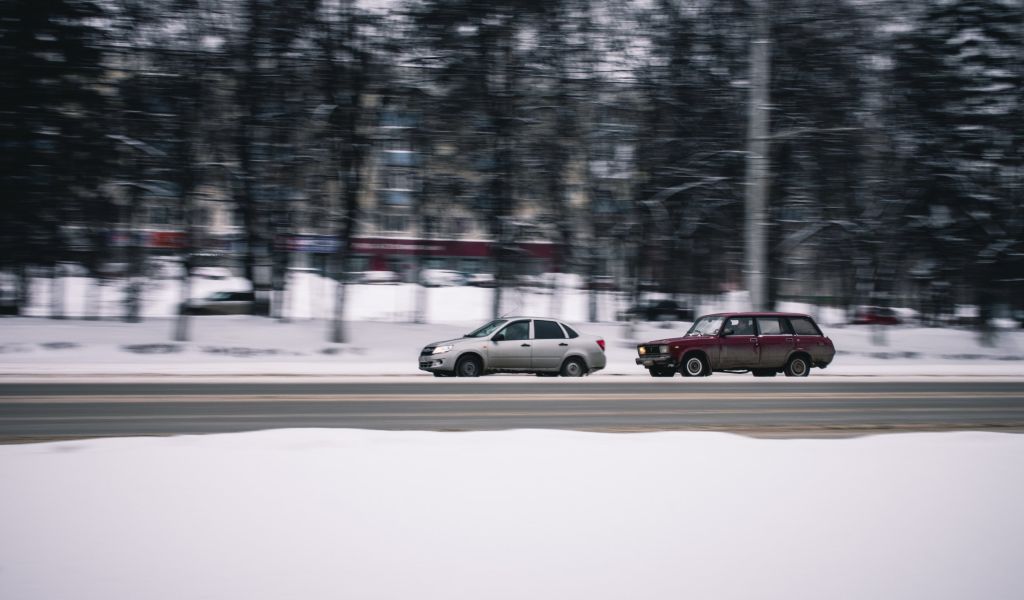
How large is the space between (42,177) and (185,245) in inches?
200

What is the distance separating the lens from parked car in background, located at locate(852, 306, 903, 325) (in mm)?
34750

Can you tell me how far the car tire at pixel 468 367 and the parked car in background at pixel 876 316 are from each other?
2027cm

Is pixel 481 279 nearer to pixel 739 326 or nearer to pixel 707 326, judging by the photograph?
pixel 707 326

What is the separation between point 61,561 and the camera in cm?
546

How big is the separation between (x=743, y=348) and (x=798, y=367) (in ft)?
5.58

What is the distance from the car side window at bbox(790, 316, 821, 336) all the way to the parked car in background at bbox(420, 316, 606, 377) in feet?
16.0

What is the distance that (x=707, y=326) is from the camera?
21859 millimetres

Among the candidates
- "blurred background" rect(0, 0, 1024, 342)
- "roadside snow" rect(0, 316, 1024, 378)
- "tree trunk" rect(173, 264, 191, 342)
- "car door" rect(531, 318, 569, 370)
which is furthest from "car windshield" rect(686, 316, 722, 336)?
"tree trunk" rect(173, 264, 191, 342)

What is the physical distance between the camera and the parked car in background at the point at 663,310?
3450cm

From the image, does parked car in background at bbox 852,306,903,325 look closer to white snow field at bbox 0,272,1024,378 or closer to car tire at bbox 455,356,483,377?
white snow field at bbox 0,272,1024,378

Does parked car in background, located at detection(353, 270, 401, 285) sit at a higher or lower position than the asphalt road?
higher

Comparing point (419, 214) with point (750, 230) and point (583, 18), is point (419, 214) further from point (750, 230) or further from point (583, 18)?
point (750, 230)

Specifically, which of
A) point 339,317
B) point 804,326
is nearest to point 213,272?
point 339,317

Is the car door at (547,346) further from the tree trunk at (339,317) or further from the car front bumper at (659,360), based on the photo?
the tree trunk at (339,317)
